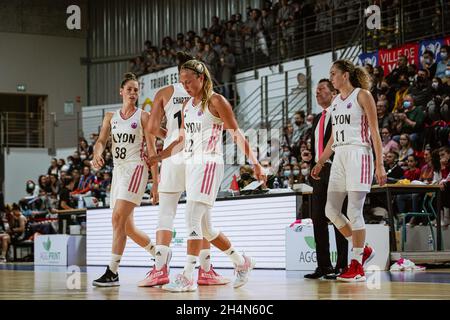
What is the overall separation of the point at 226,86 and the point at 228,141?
2.20 metres

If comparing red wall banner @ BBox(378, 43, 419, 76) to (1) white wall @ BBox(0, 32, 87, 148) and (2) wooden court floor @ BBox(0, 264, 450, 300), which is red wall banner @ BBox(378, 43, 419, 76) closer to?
(2) wooden court floor @ BBox(0, 264, 450, 300)

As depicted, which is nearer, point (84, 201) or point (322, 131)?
point (322, 131)

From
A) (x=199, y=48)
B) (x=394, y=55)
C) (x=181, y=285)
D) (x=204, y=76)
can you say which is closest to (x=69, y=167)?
(x=199, y=48)

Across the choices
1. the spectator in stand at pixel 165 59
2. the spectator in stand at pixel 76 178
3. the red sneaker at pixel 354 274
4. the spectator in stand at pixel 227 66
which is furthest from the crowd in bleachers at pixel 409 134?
the spectator in stand at pixel 165 59

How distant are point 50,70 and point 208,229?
23454 millimetres

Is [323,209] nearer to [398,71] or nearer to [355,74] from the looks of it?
[355,74]

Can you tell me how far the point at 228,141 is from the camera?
19.9 metres

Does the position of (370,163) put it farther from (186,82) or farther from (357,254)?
(186,82)

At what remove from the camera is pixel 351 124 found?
7.87 metres

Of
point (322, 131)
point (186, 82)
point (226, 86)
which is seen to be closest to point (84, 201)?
point (226, 86)

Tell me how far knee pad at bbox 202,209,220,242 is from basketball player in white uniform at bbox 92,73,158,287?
0.84m

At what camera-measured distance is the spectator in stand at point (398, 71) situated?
1584 cm

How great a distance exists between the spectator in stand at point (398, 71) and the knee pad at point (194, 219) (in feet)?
32.8
